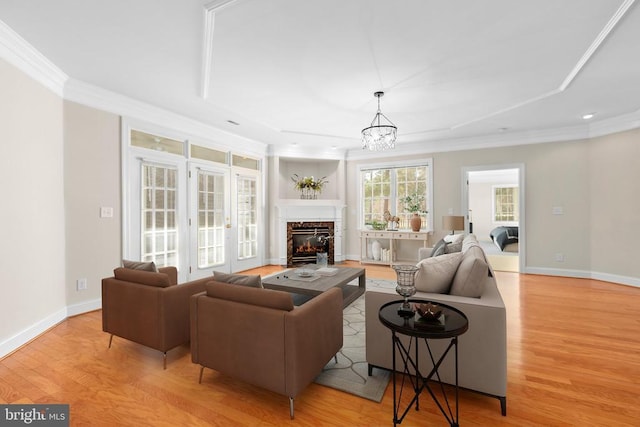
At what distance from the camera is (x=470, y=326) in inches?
75.3

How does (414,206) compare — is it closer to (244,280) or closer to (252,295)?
(244,280)

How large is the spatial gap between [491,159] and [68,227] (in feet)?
22.9

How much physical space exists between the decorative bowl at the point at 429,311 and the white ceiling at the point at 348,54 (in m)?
2.14

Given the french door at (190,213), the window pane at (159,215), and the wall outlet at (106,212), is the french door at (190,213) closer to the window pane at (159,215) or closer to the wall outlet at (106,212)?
the window pane at (159,215)

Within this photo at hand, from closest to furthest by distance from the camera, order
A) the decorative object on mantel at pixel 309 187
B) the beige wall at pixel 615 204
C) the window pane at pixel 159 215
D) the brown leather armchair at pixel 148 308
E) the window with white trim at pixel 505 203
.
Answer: the brown leather armchair at pixel 148 308, the window pane at pixel 159 215, the beige wall at pixel 615 204, the decorative object on mantel at pixel 309 187, the window with white trim at pixel 505 203

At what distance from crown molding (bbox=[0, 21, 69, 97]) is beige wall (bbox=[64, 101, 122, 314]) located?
297mm

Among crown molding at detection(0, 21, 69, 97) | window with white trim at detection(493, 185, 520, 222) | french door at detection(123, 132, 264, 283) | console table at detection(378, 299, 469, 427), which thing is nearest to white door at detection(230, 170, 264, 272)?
french door at detection(123, 132, 264, 283)

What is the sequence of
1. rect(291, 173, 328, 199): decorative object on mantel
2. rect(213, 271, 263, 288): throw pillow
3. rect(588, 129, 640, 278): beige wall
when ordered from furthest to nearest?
1. rect(291, 173, 328, 199): decorative object on mantel
2. rect(588, 129, 640, 278): beige wall
3. rect(213, 271, 263, 288): throw pillow

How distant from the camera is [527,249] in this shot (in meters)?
5.75

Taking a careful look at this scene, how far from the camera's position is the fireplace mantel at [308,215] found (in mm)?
6609

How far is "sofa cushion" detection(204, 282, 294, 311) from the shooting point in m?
1.84

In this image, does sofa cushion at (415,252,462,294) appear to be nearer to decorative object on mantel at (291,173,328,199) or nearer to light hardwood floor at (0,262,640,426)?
light hardwood floor at (0,262,640,426)

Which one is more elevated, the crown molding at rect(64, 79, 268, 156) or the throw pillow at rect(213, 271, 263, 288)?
the crown molding at rect(64, 79, 268, 156)

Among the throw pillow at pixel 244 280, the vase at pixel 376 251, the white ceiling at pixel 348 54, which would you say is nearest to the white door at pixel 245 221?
the white ceiling at pixel 348 54
